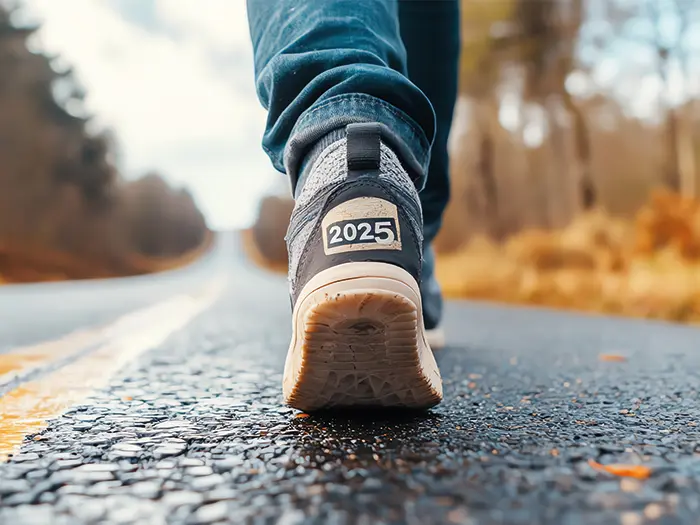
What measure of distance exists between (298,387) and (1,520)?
0.47 meters

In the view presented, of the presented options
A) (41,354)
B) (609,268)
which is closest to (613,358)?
(41,354)

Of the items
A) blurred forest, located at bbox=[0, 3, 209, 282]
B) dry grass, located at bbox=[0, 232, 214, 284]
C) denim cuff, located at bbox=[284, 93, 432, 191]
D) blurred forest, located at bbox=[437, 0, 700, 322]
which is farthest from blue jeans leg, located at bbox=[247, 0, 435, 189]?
blurred forest, located at bbox=[0, 3, 209, 282]

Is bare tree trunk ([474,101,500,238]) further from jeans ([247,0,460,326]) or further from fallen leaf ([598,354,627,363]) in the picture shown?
jeans ([247,0,460,326])

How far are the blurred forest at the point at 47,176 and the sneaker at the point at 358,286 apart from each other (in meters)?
22.3

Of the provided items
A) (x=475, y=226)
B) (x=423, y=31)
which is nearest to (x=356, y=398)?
A: (x=423, y=31)

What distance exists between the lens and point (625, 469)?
766 millimetres

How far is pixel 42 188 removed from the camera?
2784 cm

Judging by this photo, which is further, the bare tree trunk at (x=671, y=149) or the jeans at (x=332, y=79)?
the bare tree trunk at (x=671, y=149)

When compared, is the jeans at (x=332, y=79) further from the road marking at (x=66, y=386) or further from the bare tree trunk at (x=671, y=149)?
the bare tree trunk at (x=671, y=149)

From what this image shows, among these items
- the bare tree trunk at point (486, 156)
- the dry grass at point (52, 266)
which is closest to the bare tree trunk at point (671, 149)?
the bare tree trunk at point (486, 156)

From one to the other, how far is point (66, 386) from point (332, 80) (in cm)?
103

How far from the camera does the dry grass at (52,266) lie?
21.4 meters

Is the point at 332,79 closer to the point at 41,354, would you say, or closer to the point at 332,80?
the point at 332,80

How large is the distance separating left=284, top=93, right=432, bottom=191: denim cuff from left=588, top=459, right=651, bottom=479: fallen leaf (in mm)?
576
